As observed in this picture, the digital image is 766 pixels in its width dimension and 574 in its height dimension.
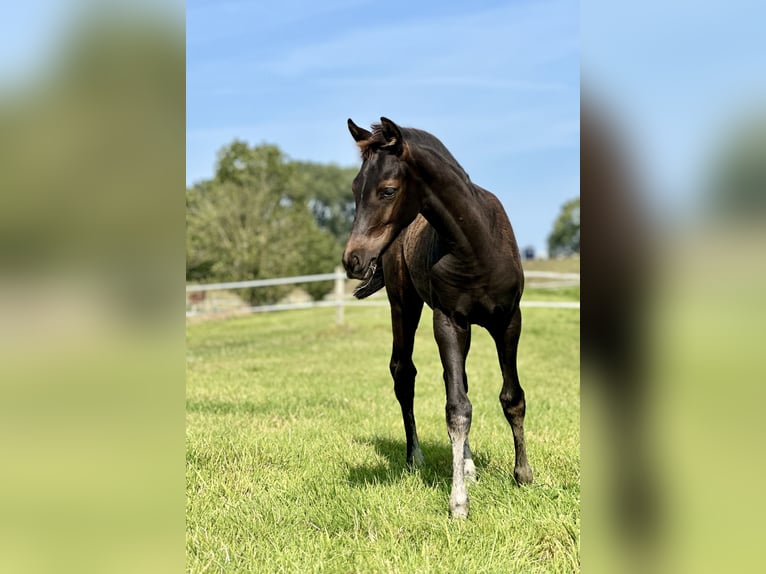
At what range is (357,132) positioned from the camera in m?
3.68

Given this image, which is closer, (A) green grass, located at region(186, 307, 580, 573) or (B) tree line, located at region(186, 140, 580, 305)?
(A) green grass, located at region(186, 307, 580, 573)

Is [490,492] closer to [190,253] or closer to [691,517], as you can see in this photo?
[691,517]

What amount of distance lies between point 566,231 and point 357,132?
8214cm

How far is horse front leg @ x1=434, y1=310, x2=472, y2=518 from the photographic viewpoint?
3.71 meters

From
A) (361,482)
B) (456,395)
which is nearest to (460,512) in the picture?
(456,395)

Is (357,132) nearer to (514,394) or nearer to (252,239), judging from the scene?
(514,394)

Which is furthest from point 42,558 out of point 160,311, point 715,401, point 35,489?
point 715,401

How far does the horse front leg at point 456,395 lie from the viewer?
3713 mm

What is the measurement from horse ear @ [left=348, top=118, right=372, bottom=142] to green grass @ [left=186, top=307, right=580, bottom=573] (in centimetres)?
220

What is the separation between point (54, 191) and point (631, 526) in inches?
50.8

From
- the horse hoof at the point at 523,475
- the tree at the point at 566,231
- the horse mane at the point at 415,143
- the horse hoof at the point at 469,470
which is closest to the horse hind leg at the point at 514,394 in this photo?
the horse hoof at the point at 523,475

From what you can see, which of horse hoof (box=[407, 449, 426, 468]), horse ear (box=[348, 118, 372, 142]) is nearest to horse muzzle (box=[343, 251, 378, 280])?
horse ear (box=[348, 118, 372, 142])

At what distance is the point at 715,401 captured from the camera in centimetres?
104

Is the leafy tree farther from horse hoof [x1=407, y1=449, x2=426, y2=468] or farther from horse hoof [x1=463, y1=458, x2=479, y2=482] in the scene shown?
horse hoof [x1=407, y1=449, x2=426, y2=468]
